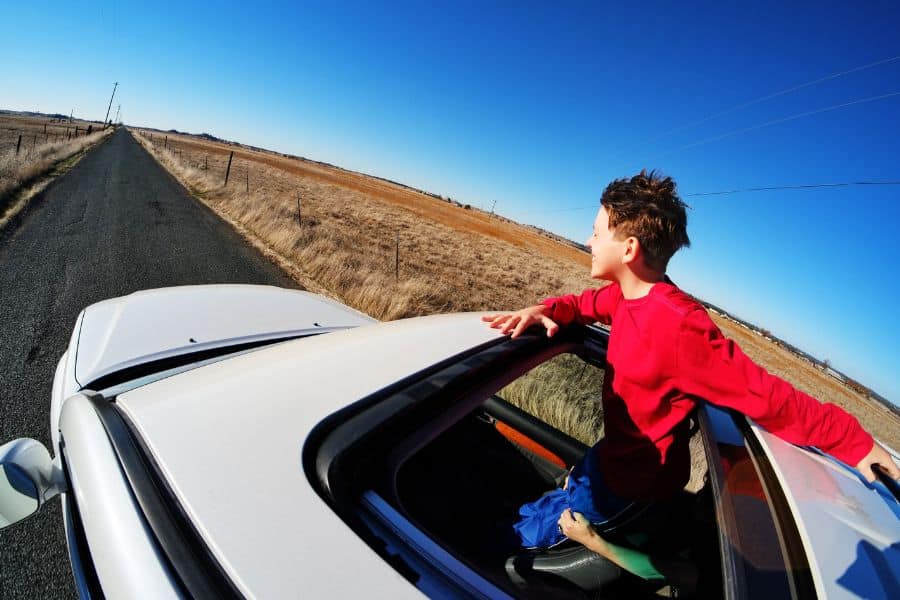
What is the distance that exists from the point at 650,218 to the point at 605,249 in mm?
218

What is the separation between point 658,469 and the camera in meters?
1.43

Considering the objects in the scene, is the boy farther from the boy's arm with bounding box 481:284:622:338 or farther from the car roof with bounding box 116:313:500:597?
the car roof with bounding box 116:313:500:597

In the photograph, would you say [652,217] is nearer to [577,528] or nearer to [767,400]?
[767,400]

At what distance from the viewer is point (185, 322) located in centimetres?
213

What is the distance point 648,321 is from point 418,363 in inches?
34.7

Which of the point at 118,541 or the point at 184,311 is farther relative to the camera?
the point at 184,311

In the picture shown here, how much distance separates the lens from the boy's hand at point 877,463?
116 centimetres

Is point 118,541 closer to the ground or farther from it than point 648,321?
closer to the ground

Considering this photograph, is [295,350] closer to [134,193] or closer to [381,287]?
[381,287]

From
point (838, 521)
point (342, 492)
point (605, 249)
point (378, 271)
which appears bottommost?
point (378, 271)

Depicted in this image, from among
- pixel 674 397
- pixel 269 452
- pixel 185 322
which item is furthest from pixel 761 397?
pixel 185 322

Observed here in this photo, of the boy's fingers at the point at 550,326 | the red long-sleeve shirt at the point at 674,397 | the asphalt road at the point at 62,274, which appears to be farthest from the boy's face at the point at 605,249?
the asphalt road at the point at 62,274

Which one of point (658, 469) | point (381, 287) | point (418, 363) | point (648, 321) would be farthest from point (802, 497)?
point (381, 287)

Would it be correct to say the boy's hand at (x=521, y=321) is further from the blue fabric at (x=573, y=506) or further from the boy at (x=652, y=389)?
the blue fabric at (x=573, y=506)
